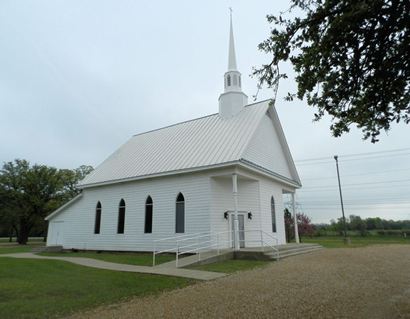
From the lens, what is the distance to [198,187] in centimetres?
1723

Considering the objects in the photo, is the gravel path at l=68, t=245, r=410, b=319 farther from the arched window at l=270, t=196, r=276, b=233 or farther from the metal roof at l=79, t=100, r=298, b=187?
the arched window at l=270, t=196, r=276, b=233

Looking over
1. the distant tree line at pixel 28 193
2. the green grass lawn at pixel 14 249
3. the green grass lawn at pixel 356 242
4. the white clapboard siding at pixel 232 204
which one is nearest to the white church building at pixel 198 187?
the white clapboard siding at pixel 232 204

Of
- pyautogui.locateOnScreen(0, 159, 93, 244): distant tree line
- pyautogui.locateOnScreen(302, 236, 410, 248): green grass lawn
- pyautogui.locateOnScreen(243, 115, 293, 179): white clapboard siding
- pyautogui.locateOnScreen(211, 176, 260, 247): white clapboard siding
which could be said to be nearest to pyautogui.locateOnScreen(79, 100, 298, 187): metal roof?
pyautogui.locateOnScreen(243, 115, 293, 179): white clapboard siding

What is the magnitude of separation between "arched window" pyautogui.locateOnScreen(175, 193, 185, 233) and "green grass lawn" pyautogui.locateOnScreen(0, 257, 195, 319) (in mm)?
6301

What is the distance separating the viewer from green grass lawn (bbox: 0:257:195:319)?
667 centimetres

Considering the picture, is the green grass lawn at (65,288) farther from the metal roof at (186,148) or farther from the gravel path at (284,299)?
the metal roof at (186,148)

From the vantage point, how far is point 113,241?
66.8 feet

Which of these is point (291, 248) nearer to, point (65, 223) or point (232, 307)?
point (232, 307)

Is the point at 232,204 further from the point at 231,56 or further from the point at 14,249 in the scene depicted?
the point at 14,249

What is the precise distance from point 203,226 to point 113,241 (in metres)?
7.27

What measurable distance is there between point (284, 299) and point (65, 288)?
5.91 meters

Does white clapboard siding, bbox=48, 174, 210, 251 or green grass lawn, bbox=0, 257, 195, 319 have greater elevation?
white clapboard siding, bbox=48, 174, 210, 251

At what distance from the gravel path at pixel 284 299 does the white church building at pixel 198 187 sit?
21.6 ft

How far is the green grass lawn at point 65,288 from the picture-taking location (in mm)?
6668
